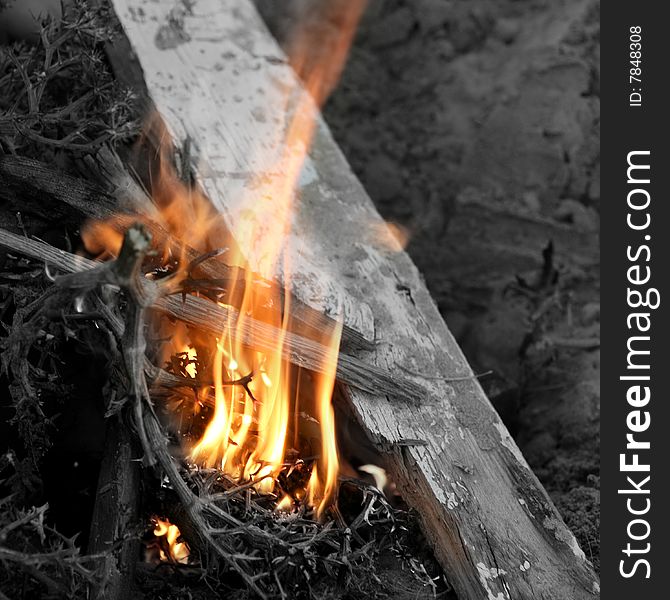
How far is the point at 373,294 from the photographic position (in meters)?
2.68

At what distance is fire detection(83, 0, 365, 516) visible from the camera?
7.57 feet

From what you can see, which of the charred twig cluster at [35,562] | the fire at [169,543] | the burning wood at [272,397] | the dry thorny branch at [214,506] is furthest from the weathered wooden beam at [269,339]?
the charred twig cluster at [35,562]

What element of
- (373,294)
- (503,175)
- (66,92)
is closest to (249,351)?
(373,294)

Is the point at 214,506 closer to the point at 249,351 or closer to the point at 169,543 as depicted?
the point at 169,543

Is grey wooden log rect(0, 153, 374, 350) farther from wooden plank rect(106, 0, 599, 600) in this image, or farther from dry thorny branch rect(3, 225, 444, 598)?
dry thorny branch rect(3, 225, 444, 598)

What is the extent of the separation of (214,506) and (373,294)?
917 mm

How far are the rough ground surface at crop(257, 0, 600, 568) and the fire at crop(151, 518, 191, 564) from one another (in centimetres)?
117

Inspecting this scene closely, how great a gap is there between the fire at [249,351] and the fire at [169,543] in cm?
22

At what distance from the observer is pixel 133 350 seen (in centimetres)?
193

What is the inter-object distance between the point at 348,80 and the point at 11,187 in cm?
226

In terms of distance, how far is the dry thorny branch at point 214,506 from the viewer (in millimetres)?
1924

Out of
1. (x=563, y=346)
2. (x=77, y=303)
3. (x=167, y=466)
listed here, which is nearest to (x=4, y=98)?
(x=77, y=303)

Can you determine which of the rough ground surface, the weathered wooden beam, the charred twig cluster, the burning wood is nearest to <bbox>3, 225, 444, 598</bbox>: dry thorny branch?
the burning wood

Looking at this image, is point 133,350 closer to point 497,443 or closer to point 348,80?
point 497,443
